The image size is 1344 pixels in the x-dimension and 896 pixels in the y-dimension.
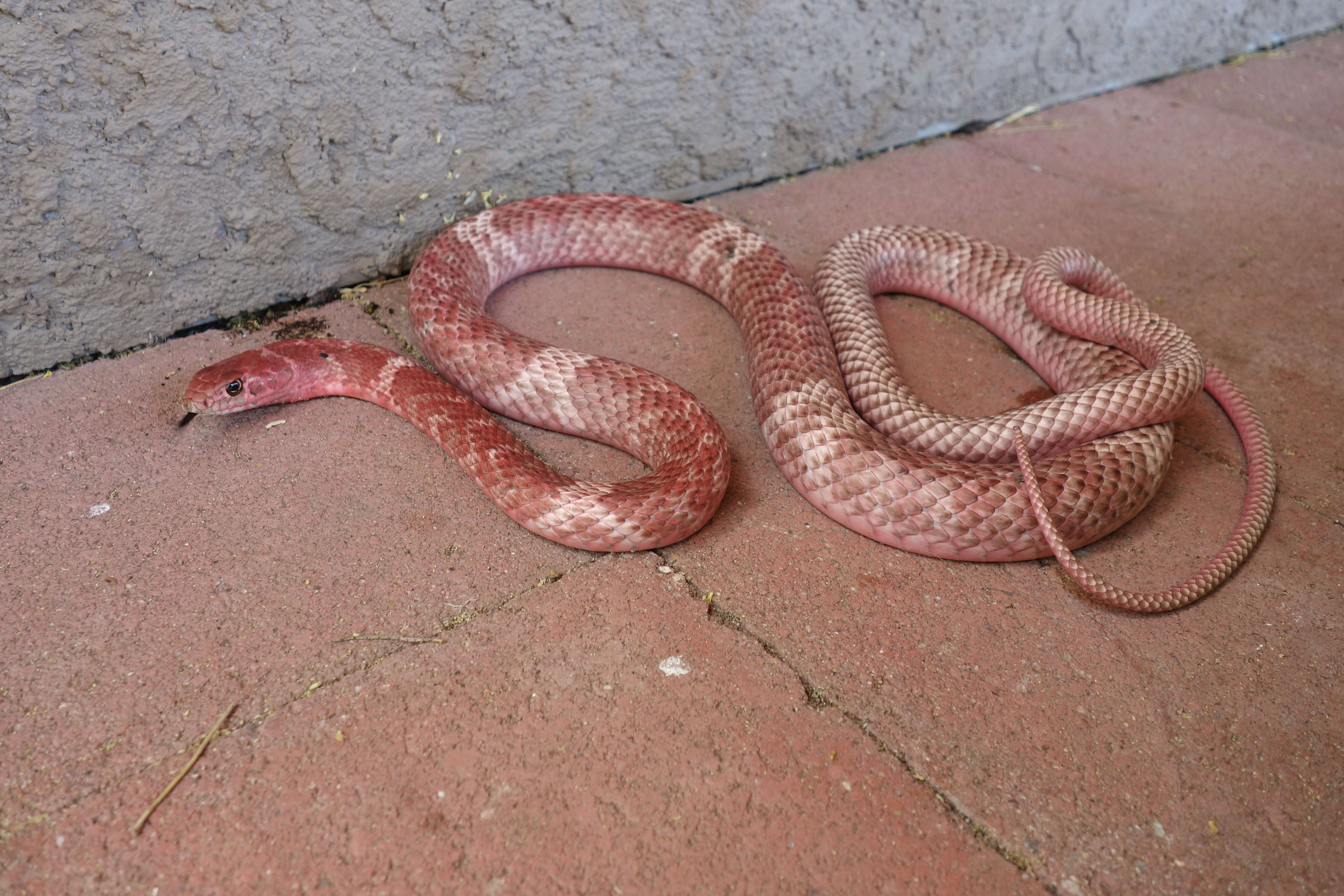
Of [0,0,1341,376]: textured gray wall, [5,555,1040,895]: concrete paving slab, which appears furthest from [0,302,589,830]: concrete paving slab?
[0,0,1341,376]: textured gray wall

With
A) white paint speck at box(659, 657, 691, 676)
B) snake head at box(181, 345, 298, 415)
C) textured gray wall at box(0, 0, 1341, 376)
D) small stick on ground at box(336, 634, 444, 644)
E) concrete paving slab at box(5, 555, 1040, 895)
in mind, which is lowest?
concrete paving slab at box(5, 555, 1040, 895)

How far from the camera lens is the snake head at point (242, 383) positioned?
2.85 meters

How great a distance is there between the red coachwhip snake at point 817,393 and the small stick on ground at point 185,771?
0.90 metres

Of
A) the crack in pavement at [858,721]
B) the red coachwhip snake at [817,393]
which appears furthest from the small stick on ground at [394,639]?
the crack in pavement at [858,721]

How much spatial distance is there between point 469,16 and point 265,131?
85 cm

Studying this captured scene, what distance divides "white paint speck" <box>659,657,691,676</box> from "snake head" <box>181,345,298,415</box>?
158cm

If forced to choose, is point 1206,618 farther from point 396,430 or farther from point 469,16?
point 469,16

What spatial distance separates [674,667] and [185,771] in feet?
3.68

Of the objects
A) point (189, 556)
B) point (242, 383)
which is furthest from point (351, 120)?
point (189, 556)

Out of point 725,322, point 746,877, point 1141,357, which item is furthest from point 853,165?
point 746,877

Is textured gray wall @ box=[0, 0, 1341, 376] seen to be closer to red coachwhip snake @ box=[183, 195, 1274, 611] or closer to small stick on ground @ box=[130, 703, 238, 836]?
red coachwhip snake @ box=[183, 195, 1274, 611]

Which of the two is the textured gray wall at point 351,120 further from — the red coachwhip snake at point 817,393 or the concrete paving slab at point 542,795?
the concrete paving slab at point 542,795

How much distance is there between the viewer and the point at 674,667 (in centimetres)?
232

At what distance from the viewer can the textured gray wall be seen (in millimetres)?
2816
